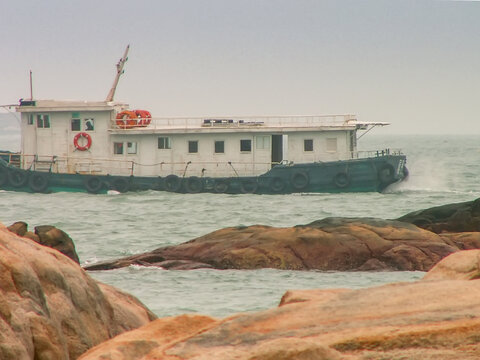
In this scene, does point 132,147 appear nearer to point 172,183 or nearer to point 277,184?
point 172,183

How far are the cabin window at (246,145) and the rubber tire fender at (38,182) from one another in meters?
8.99

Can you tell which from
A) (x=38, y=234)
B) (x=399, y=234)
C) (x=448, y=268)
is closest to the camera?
(x=448, y=268)

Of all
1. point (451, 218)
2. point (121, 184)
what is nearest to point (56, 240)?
point (451, 218)

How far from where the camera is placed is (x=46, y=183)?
37.4 metres

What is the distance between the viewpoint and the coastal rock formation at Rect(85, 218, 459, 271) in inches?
652

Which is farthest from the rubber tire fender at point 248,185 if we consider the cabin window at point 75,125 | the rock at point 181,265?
the rock at point 181,265

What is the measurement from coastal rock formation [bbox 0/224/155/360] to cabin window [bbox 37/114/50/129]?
29.8 meters

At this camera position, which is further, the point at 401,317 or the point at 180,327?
the point at 180,327

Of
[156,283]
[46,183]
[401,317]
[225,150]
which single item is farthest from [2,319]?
[46,183]

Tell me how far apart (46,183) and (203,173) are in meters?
7.24

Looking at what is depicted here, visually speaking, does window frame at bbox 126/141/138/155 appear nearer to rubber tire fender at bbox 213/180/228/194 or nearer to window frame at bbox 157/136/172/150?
window frame at bbox 157/136/172/150

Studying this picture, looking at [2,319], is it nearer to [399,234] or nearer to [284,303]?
[284,303]

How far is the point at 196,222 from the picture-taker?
93.8 feet


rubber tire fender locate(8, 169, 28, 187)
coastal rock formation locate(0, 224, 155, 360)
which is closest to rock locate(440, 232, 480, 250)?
coastal rock formation locate(0, 224, 155, 360)
